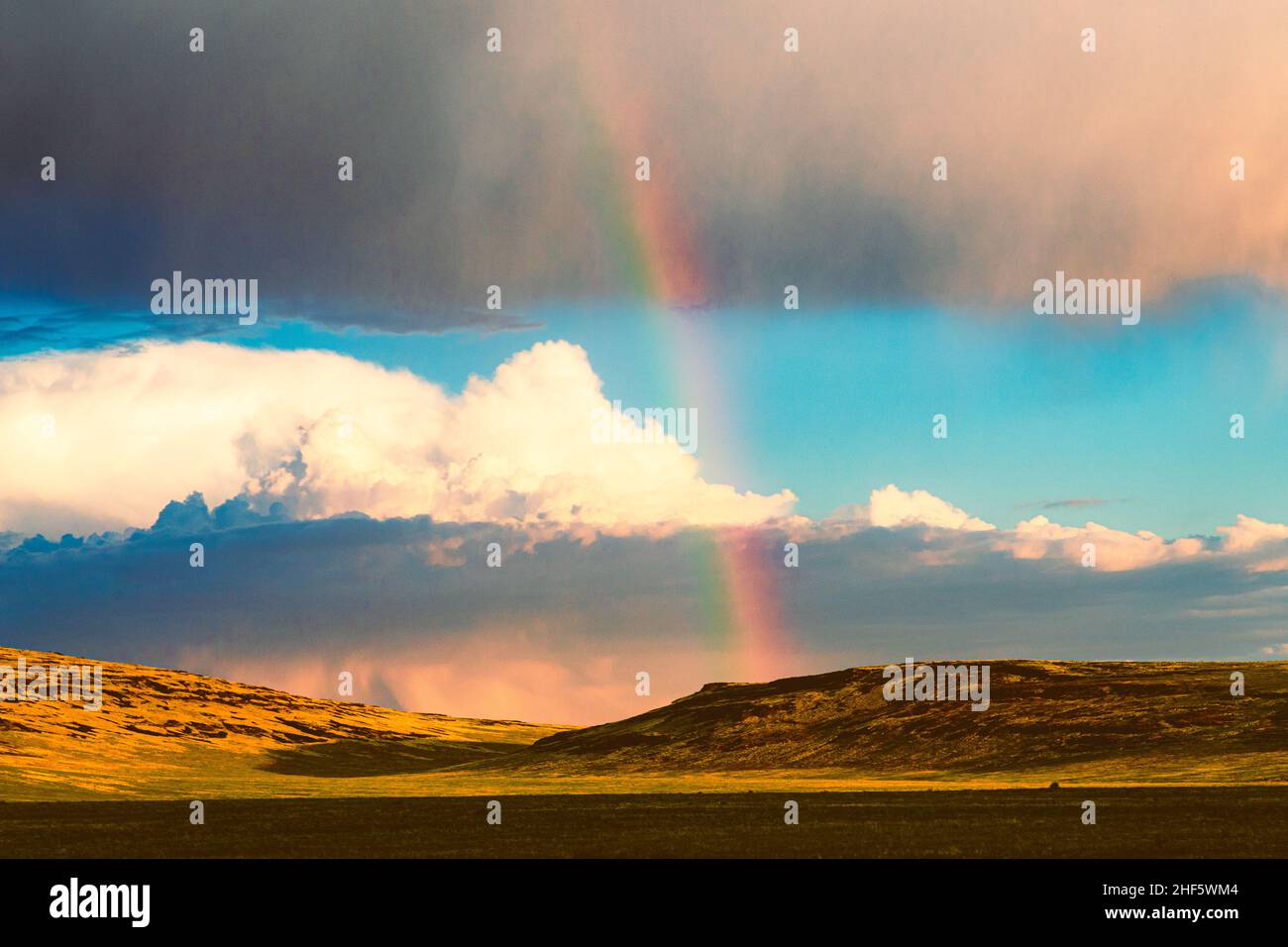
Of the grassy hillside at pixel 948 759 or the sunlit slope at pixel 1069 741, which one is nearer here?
the grassy hillside at pixel 948 759
